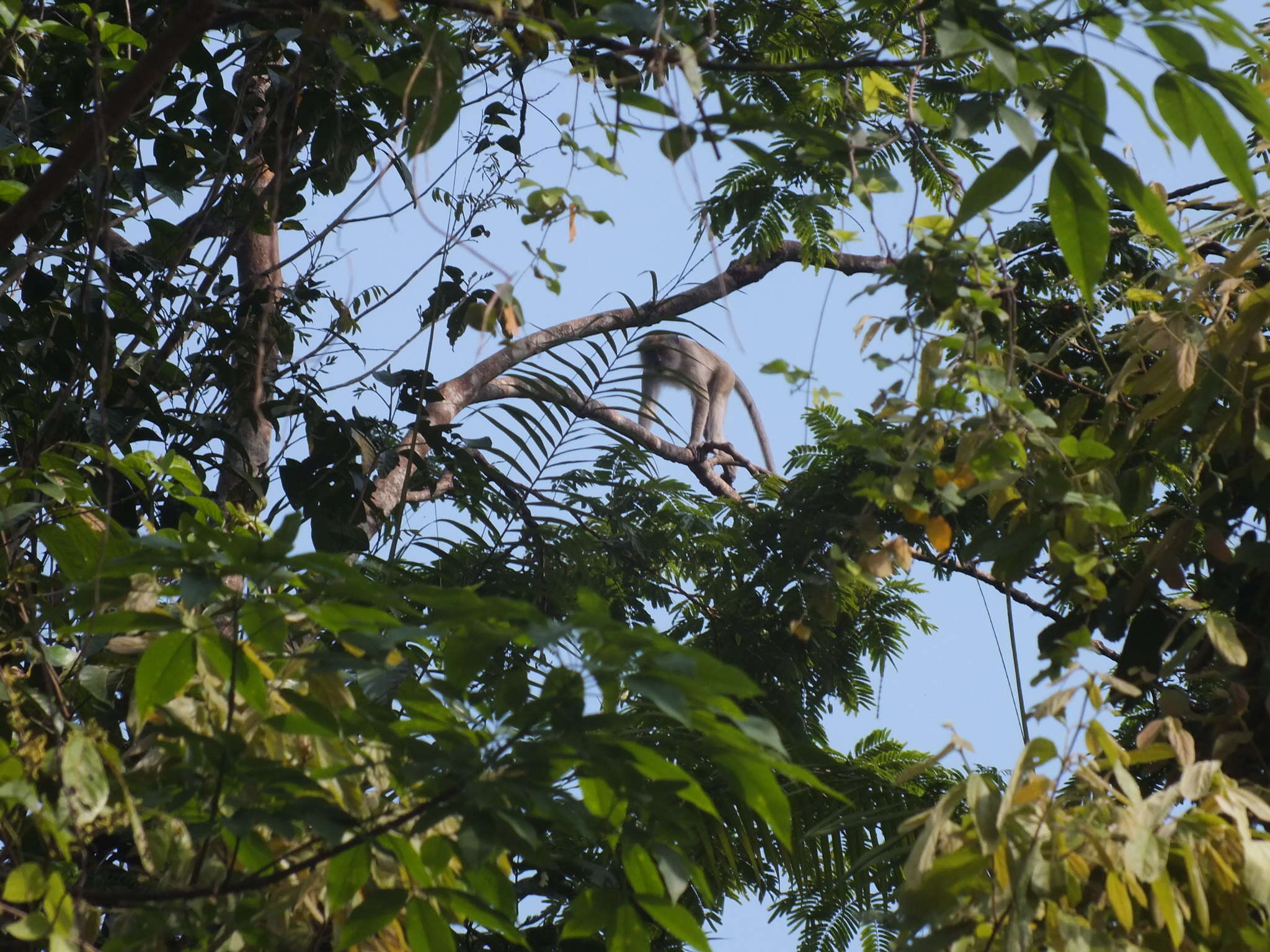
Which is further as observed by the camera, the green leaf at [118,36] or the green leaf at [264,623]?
the green leaf at [118,36]

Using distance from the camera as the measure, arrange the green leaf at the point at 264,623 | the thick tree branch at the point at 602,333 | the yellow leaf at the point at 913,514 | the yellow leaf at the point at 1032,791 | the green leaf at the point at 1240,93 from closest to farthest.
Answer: the green leaf at the point at 1240,93
the green leaf at the point at 264,623
the yellow leaf at the point at 1032,791
the yellow leaf at the point at 913,514
the thick tree branch at the point at 602,333

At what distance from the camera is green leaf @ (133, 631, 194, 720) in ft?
3.14

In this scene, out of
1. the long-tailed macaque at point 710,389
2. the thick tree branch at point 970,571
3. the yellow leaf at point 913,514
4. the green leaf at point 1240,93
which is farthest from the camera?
the long-tailed macaque at point 710,389

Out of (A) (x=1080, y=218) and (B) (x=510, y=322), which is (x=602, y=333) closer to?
(B) (x=510, y=322)

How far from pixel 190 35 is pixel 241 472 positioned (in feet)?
3.79

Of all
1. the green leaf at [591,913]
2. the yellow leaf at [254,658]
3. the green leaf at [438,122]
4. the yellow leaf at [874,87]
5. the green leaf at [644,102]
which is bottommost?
the green leaf at [591,913]

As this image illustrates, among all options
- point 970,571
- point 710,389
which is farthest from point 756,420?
point 970,571

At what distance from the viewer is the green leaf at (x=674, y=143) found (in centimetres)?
87

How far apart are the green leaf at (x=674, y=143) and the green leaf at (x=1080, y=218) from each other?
0.86ft

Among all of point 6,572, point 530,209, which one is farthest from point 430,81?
point 6,572

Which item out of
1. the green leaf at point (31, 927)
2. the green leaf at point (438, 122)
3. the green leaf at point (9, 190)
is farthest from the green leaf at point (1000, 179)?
the green leaf at point (9, 190)

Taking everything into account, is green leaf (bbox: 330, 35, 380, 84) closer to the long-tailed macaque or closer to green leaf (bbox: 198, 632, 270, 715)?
green leaf (bbox: 198, 632, 270, 715)

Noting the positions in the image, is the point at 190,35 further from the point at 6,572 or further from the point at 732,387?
the point at 732,387

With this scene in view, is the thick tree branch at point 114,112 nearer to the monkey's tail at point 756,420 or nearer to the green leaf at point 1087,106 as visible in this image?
the green leaf at point 1087,106
